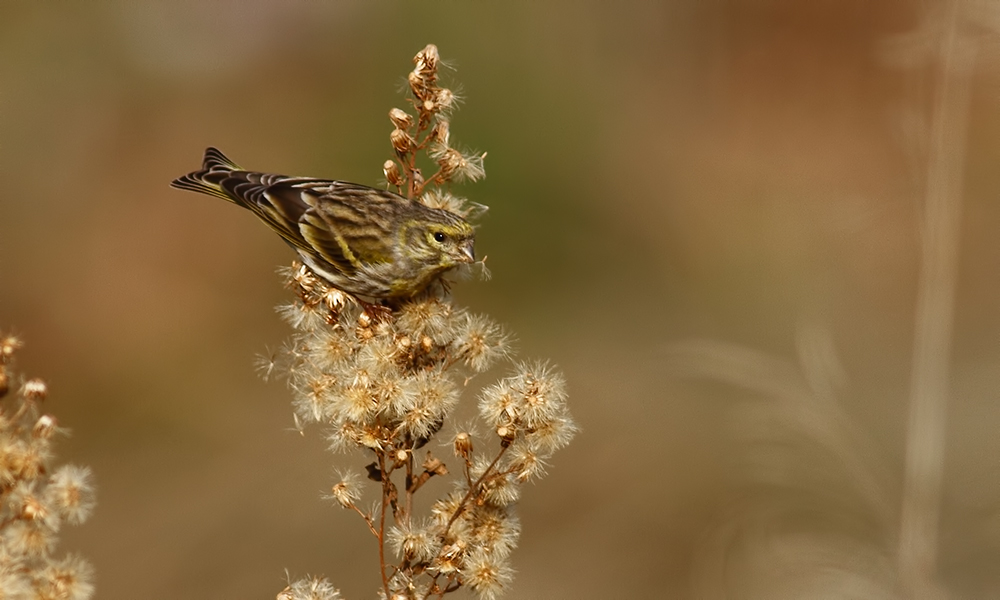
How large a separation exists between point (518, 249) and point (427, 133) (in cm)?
597

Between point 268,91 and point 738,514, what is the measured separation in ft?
20.1

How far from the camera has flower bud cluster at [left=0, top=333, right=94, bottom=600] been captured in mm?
1971

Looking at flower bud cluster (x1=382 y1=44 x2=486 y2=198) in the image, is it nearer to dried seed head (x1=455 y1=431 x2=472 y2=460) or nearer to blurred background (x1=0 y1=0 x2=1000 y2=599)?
dried seed head (x1=455 y1=431 x2=472 y2=460)

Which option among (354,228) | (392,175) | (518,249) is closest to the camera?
(392,175)

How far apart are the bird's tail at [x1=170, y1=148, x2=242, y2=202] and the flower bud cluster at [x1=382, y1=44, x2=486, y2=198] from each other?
153cm

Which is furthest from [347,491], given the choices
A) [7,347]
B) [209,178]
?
[209,178]

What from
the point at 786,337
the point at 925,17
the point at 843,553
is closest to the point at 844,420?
the point at 843,553

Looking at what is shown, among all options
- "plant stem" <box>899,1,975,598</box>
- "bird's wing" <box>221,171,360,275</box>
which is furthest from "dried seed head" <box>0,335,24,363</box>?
"plant stem" <box>899,1,975,598</box>

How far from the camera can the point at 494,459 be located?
246 centimetres

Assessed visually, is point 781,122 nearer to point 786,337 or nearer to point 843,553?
point 786,337

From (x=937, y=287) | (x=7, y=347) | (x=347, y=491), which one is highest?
(x=937, y=287)

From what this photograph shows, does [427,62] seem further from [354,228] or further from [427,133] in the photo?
[354,228]

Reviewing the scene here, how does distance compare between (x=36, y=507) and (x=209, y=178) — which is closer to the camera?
(x=36, y=507)

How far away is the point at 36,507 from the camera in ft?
6.61
